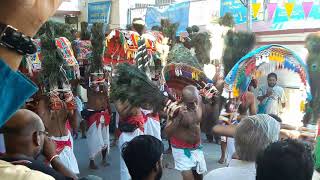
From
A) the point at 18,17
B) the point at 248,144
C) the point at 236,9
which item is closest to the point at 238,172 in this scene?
the point at 248,144

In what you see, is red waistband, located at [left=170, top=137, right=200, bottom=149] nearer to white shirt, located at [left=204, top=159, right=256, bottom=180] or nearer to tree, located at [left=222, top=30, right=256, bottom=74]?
tree, located at [left=222, top=30, right=256, bottom=74]

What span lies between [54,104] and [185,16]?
7673 mm

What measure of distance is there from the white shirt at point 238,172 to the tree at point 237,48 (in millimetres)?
2608

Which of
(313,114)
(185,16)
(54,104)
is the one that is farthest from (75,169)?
(185,16)

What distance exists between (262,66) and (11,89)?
3.92 metres

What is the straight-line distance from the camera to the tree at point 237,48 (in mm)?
5020

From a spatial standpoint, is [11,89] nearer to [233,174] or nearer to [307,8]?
[233,174]

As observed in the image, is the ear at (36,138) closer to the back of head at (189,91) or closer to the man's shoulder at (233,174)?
the man's shoulder at (233,174)

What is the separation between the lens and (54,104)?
523 centimetres

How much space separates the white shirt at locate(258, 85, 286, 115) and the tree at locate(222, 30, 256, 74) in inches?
31.6

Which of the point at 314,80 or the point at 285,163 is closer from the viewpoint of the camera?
the point at 285,163

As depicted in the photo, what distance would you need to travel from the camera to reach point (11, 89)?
84 centimetres

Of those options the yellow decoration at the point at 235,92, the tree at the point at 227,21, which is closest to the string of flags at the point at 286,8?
the tree at the point at 227,21

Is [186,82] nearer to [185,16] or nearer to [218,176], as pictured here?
[218,176]
